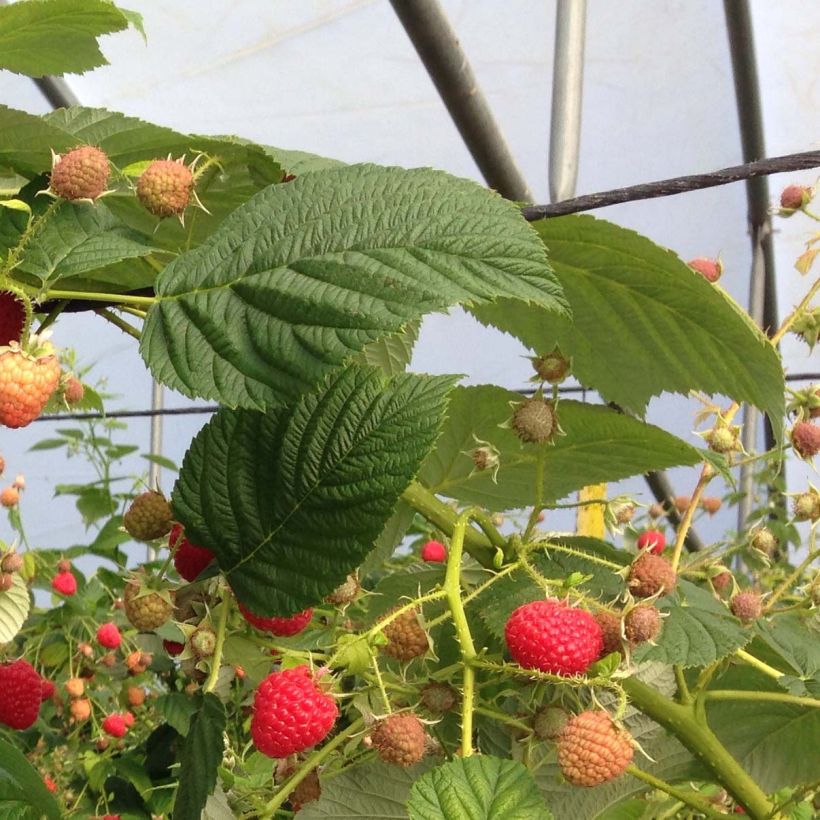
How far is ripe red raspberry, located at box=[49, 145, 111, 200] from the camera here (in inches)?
14.8

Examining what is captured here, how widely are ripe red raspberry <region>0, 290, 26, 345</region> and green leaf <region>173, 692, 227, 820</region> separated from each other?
0.16 metres

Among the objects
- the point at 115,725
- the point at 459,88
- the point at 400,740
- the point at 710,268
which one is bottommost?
the point at 115,725

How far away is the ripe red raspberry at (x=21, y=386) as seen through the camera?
309mm

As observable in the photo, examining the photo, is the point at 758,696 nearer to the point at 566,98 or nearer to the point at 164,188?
the point at 164,188

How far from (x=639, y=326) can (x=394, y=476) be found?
20cm

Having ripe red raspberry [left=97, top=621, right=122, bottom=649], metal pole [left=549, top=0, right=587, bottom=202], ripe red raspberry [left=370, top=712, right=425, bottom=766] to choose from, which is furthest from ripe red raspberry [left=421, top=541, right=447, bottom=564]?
metal pole [left=549, top=0, right=587, bottom=202]

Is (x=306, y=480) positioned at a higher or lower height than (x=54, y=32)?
lower

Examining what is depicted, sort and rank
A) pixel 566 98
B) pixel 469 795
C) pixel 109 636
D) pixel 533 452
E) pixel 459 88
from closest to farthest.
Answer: pixel 469 795 → pixel 533 452 → pixel 109 636 → pixel 459 88 → pixel 566 98

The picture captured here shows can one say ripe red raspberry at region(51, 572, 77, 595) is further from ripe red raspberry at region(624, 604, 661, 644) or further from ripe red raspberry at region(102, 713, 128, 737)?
ripe red raspberry at region(624, 604, 661, 644)

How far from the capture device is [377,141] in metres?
2.89

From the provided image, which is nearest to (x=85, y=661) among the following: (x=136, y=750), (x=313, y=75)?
(x=136, y=750)

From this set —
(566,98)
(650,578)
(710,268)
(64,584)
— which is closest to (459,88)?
(566,98)

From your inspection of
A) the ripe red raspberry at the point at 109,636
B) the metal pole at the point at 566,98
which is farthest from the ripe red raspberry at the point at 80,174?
the metal pole at the point at 566,98

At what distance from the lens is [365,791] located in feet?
1.47
